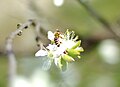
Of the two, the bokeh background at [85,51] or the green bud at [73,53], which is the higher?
the bokeh background at [85,51]

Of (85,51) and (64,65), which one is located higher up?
(85,51)

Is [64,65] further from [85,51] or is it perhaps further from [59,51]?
[85,51]

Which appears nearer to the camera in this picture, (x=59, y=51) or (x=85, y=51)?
(x=59, y=51)

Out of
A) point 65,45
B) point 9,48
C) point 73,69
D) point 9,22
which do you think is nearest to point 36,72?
point 73,69

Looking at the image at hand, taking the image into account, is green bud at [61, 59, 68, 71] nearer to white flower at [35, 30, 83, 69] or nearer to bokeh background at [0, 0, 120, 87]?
white flower at [35, 30, 83, 69]

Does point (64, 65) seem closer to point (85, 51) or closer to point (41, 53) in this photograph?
point (41, 53)

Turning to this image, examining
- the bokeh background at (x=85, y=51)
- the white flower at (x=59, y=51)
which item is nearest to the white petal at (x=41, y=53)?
the white flower at (x=59, y=51)

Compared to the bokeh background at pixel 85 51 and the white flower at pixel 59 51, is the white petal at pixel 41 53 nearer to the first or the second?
the white flower at pixel 59 51

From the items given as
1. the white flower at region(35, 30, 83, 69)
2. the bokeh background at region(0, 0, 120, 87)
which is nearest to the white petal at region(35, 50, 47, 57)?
the white flower at region(35, 30, 83, 69)

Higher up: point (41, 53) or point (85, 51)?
point (85, 51)

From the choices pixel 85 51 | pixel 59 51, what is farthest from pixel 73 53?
pixel 85 51

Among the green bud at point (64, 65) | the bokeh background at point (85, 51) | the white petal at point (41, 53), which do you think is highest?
the bokeh background at point (85, 51)

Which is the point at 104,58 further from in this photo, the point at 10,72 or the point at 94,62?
the point at 10,72
